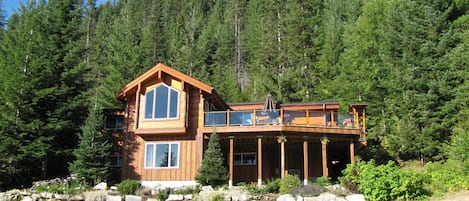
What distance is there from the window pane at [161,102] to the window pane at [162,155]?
153cm

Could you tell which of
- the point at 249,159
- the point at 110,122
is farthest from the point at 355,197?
the point at 110,122

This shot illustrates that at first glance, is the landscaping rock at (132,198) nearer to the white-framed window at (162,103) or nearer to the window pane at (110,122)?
the white-framed window at (162,103)

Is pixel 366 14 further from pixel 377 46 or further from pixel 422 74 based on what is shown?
pixel 422 74

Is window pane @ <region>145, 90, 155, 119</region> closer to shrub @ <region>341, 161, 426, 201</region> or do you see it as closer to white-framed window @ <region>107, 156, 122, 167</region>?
white-framed window @ <region>107, 156, 122, 167</region>

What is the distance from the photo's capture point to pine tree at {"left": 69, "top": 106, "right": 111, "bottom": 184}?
18625 millimetres

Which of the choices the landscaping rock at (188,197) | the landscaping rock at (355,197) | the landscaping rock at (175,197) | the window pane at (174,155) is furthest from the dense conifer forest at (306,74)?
the landscaping rock at (188,197)

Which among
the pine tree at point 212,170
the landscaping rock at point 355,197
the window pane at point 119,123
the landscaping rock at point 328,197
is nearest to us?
the landscaping rock at point 355,197

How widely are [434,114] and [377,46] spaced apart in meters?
7.99

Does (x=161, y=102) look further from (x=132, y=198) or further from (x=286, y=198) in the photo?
(x=286, y=198)

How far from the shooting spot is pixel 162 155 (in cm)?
2030

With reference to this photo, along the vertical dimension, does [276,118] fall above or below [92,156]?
above

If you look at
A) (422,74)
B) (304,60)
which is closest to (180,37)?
(304,60)

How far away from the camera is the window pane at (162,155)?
2008cm

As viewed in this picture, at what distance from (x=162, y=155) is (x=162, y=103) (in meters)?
2.54
